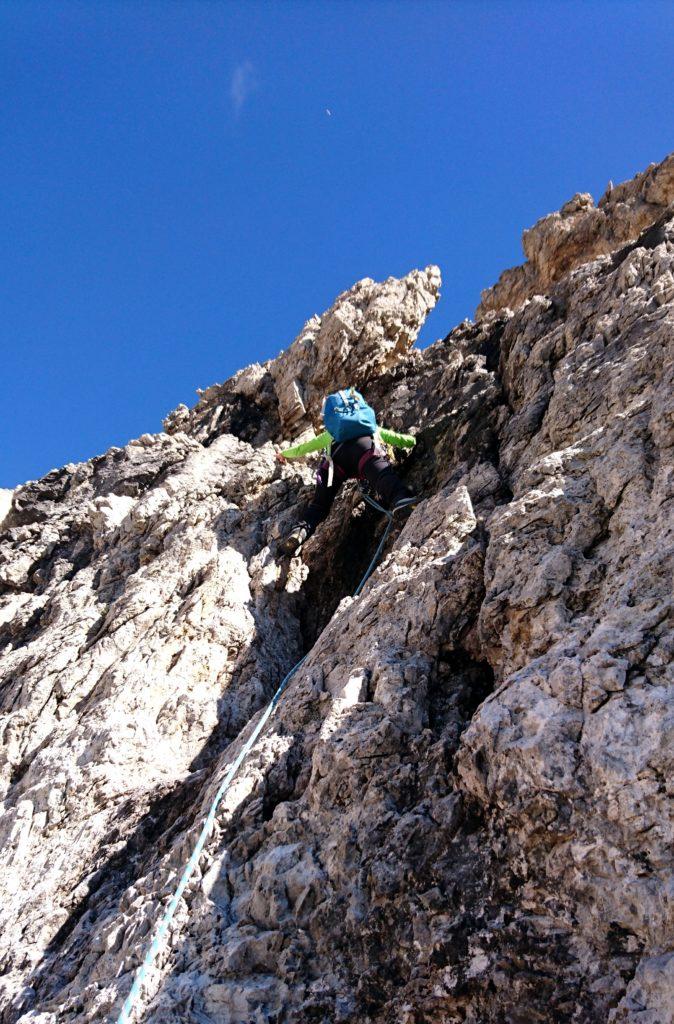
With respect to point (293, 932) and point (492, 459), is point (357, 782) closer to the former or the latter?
point (293, 932)

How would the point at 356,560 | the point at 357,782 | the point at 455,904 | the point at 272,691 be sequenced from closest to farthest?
the point at 455,904
the point at 357,782
the point at 272,691
the point at 356,560

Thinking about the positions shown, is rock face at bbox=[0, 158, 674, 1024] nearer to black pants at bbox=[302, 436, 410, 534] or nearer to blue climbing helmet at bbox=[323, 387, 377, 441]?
black pants at bbox=[302, 436, 410, 534]

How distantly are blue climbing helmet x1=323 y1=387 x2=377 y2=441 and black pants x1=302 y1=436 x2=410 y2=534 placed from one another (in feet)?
0.44

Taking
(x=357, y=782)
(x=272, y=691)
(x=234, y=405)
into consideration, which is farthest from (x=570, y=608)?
(x=234, y=405)

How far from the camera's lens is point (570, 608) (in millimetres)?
4734

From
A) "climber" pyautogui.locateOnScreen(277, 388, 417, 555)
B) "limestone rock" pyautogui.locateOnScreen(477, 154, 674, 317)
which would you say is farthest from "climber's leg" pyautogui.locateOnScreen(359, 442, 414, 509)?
"limestone rock" pyautogui.locateOnScreen(477, 154, 674, 317)

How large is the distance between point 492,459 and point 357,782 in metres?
4.85

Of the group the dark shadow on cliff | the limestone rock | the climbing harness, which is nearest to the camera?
the climbing harness

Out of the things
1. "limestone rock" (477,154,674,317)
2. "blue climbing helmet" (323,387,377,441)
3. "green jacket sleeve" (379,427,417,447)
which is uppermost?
"limestone rock" (477,154,674,317)

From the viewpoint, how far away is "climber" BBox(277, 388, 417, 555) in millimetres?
10070

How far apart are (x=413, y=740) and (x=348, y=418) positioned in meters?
6.68

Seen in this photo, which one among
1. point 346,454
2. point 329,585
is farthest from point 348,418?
point 329,585

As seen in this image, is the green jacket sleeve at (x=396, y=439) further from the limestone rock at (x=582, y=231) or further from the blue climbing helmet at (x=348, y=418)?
the limestone rock at (x=582, y=231)

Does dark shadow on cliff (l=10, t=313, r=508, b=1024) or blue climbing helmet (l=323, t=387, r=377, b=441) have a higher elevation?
blue climbing helmet (l=323, t=387, r=377, b=441)
